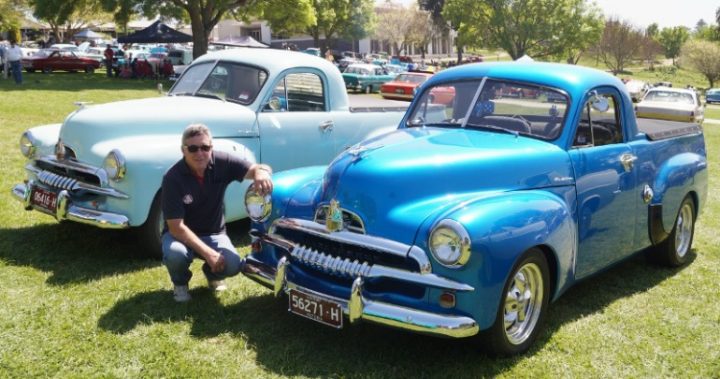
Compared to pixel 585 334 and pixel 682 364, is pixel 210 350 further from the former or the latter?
pixel 682 364

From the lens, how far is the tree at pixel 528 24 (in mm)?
52000

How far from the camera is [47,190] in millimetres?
5680

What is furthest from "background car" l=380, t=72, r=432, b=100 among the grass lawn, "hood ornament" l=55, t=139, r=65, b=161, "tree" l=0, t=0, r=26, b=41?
"tree" l=0, t=0, r=26, b=41

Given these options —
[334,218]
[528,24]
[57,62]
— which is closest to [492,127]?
[334,218]

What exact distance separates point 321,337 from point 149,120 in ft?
9.13

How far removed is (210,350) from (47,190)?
8.61ft

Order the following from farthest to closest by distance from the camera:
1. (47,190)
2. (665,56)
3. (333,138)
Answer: (665,56)
(333,138)
(47,190)

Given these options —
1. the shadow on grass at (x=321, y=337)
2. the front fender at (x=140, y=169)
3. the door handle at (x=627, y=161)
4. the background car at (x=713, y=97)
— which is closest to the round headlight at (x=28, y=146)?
the front fender at (x=140, y=169)

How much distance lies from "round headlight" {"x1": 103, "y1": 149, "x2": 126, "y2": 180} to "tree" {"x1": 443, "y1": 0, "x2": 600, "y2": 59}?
167ft

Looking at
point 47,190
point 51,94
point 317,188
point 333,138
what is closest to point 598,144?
point 317,188

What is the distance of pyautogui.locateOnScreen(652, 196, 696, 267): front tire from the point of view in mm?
5770

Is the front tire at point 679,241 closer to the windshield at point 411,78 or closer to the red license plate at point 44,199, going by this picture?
the red license plate at point 44,199

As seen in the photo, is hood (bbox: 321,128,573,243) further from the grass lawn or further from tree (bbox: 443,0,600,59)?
tree (bbox: 443,0,600,59)

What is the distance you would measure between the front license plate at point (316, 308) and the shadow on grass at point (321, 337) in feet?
0.91
